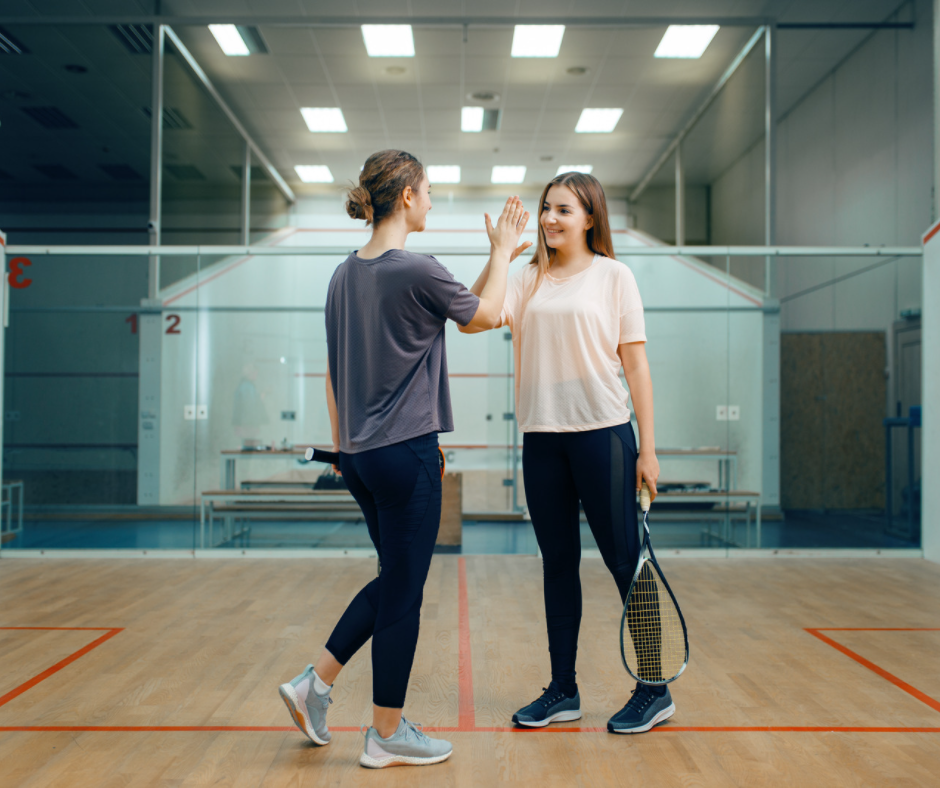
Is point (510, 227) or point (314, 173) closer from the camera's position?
point (510, 227)

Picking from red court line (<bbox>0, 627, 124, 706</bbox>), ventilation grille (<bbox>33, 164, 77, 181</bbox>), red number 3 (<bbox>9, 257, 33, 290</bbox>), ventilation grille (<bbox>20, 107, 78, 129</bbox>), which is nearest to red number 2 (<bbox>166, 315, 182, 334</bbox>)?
red number 3 (<bbox>9, 257, 33, 290</bbox>)

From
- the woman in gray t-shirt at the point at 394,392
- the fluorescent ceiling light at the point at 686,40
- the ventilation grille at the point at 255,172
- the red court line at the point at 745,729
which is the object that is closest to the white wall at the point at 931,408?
the fluorescent ceiling light at the point at 686,40

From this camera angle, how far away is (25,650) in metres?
2.49

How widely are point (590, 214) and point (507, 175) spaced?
827 cm

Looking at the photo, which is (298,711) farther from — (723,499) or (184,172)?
(184,172)

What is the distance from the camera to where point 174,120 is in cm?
677

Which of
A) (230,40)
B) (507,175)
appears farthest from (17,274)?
(507,175)

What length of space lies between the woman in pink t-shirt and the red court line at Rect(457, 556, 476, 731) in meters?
0.14

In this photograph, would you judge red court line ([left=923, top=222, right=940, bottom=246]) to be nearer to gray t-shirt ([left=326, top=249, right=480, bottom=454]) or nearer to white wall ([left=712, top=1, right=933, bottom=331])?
white wall ([left=712, top=1, right=933, bottom=331])

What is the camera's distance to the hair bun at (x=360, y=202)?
154 cm

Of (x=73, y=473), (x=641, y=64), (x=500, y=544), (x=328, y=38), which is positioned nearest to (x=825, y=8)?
(x=641, y=64)

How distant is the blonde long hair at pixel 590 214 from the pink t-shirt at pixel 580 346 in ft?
0.15

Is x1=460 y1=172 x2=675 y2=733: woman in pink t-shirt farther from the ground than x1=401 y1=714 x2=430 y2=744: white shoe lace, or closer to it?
farther from the ground

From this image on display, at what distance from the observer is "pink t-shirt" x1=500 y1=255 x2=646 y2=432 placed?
1.71m
